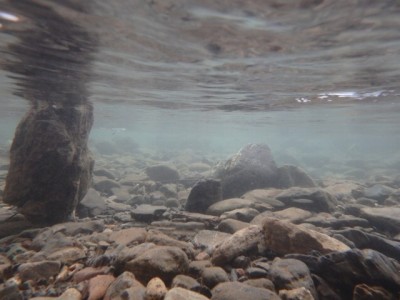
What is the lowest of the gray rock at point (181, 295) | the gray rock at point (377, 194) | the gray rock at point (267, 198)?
the gray rock at point (377, 194)

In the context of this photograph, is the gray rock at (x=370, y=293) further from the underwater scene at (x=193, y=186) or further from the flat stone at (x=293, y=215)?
the flat stone at (x=293, y=215)

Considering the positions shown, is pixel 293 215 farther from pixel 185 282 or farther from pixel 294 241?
pixel 185 282

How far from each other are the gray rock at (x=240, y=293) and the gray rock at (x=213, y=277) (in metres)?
0.29

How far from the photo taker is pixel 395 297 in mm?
3965

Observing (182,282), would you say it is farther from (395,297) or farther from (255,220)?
(255,220)

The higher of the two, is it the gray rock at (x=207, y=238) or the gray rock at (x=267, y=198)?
the gray rock at (x=207, y=238)

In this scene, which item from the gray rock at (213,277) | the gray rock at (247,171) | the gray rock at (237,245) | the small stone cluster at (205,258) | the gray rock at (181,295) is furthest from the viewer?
the gray rock at (247,171)

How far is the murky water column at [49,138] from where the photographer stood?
8.55 m

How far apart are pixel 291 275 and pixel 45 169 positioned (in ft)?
28.2

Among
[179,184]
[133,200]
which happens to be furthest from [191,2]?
[179,184]

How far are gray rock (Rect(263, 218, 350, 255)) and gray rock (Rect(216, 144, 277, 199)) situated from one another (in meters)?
7.55

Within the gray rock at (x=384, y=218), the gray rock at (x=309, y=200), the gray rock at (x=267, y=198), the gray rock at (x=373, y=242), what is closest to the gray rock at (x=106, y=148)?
the gray rock at (x=267, y=198)

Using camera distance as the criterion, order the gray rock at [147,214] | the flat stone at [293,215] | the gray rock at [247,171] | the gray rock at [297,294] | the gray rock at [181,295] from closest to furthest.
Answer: the gray rock at [181,295] < the gray rock at [297,294] < the flat stone at [293,215] < the gray rock at [147,214] < the gray rock at [247,171]

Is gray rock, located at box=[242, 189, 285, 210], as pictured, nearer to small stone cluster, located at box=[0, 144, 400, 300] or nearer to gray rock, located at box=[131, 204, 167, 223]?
small stone cluster, located at box=[0, 144, 400, 300]
